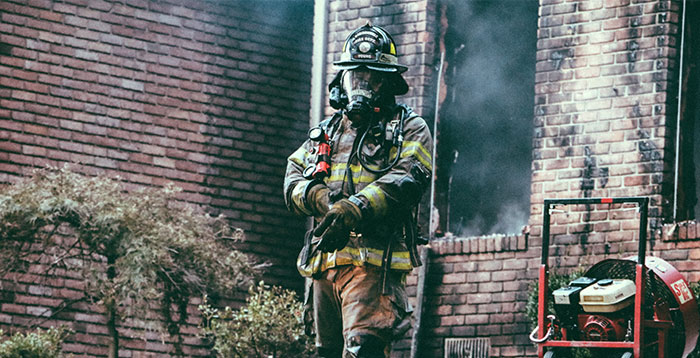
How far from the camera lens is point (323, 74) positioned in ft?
38.5

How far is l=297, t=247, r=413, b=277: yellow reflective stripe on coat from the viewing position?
620cm

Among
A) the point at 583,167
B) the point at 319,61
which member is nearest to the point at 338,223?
the point at 583,167

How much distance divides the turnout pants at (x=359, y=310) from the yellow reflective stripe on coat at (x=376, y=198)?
304 millimetres

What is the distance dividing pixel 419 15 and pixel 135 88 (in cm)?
Answer: 284

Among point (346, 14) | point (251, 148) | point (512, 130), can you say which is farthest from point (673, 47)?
point (251, 148)

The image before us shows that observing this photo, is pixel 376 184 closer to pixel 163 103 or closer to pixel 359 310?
pixel 359 310

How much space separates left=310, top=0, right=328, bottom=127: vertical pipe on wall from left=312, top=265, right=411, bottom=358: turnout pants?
216 inches

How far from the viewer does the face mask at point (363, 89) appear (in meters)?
6.36

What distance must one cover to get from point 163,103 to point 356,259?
247 inches

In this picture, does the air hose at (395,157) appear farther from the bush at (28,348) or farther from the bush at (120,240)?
the bush at (28,348)

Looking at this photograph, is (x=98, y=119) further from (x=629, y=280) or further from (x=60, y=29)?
(x=629, y=280)

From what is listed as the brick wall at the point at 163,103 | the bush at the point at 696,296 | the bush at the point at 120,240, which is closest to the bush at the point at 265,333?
the bush at the point at 120,240

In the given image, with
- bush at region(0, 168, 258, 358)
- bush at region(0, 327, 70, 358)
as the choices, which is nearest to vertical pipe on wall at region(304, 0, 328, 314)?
bush at region(0, 168, 258, 358)

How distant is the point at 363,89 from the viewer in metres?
6.38
